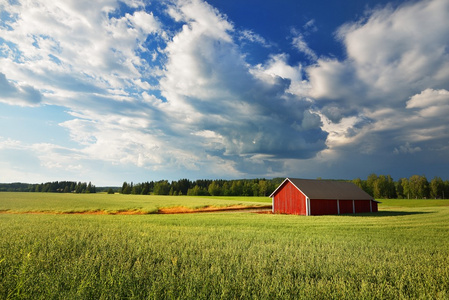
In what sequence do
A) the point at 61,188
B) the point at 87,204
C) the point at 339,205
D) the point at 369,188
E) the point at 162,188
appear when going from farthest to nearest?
the point at 61,188 < the point at 162,188 < the point at 369,188 < the point at 87,204 < the point at 339,205

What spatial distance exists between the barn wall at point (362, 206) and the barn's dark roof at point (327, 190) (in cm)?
74

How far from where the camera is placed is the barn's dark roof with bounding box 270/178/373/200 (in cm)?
4172

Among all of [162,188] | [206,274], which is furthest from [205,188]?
[206,274]

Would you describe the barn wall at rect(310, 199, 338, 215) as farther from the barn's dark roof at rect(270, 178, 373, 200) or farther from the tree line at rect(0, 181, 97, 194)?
the tree line at rect(0, 181, 97, 194)

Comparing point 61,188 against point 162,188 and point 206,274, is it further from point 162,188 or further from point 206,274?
point 206,274

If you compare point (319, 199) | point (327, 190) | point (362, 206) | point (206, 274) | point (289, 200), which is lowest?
point (206, 274)

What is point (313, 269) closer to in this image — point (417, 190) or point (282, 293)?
point (282, 293)

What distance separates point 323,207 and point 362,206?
1064 centimetres

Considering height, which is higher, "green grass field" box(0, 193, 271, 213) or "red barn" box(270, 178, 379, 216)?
"red barn" box(270, 178, 379, 216)

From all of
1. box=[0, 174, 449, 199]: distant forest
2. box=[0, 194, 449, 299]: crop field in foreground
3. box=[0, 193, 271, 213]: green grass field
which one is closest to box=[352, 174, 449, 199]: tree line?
box=[0, 174, 449, 199]: distant forest

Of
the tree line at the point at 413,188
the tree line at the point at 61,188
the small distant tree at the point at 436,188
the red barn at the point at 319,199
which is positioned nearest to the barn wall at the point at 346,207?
the red barn at the point at 319,199

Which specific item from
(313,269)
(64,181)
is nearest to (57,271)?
(313,269)

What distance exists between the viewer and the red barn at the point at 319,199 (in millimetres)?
40603

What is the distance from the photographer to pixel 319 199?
1612 inches
